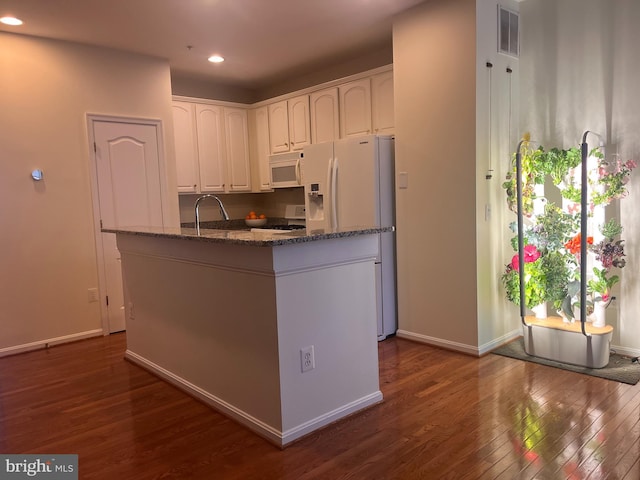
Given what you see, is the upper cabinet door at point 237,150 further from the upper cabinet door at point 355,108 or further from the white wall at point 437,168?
the white wall at point 437,168

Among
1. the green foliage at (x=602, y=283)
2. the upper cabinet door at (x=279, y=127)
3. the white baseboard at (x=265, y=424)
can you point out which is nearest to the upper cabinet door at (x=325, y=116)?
the upper cabinet door at (x=279, y=127)

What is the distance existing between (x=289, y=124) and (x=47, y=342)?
332 cm

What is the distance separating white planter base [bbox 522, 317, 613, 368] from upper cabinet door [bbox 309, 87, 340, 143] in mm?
2679

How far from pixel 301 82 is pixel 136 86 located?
1958mm

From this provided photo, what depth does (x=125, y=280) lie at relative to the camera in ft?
12.0

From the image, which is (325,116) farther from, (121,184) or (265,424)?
(265,424)

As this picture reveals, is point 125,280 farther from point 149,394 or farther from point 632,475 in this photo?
point 632,475

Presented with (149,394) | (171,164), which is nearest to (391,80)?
(171,164)

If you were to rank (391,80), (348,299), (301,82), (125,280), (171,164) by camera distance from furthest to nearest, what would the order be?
(301,82), (171,164), (391,80), (125,280), (348,299)

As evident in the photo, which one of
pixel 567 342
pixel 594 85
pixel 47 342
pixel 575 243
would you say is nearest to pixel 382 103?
pixel 594 85

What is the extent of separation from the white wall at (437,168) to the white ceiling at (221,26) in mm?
394

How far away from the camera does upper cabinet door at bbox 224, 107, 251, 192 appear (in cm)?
574

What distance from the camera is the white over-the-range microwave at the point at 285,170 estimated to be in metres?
5.30

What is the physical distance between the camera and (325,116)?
5.01 m
